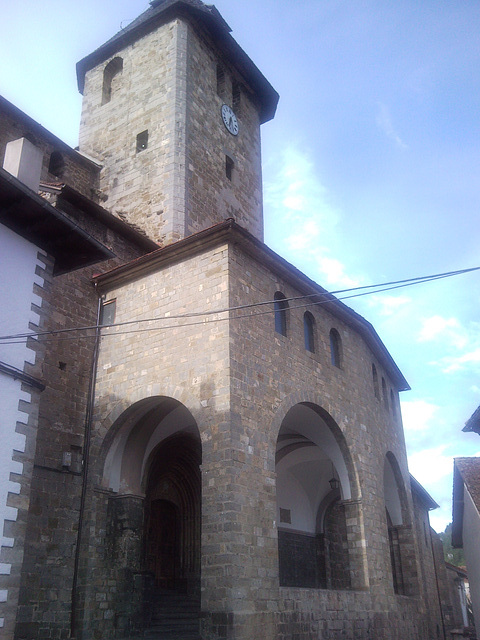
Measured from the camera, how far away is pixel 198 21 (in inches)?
777

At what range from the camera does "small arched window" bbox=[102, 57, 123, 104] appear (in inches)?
799

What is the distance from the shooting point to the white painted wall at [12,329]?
25.3 ft

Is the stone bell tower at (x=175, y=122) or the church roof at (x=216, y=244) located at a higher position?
the stone bell tower at (x=175, y=122)

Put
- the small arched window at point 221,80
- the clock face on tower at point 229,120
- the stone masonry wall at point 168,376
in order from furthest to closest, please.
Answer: the small arched window at point 221,80, the clock face on tower at point 229,120, the stone masonry wall at point 168,376

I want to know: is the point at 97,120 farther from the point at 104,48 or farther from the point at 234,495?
the point at 234,495

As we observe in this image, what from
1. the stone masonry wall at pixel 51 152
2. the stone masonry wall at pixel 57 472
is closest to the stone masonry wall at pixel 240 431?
the stone masonry wall at pixel 57 472

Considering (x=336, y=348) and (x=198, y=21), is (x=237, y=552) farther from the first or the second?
(x=198, y=21)

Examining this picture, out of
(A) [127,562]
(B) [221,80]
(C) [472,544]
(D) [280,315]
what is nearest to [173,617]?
(A) [127,562]

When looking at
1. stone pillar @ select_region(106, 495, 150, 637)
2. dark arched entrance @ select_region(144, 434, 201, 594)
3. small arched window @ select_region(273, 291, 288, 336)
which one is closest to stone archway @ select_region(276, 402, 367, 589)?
small arched window @ select_region(273, 291, 288, 336)

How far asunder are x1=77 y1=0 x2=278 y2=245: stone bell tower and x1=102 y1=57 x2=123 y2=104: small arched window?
0.03m

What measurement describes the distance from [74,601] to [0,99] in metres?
11.5

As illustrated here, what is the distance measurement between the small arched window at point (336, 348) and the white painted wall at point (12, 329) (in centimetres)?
758

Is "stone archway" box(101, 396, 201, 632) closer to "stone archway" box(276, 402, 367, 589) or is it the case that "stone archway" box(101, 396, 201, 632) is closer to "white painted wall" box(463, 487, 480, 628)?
"stone archway" box(276, 402, 367, 589)

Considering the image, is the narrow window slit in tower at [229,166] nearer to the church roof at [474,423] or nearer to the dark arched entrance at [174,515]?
the dark arched entrance at [174,515]
